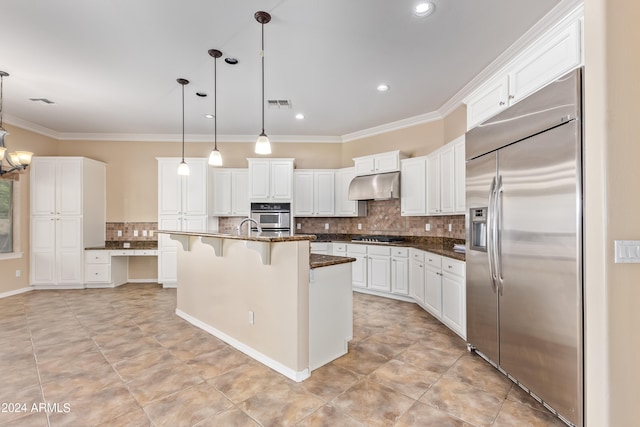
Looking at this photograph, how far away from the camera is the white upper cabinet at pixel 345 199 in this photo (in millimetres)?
5707

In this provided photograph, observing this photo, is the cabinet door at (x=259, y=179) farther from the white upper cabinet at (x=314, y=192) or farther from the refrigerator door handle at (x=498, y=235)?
the refrigerator door handle at (x=498, y=235)

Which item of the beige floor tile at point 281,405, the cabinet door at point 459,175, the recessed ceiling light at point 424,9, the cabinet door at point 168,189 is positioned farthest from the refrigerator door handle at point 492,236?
the cabinet door at point 168,189

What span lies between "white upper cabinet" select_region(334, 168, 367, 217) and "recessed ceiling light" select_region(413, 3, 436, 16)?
3323 mm

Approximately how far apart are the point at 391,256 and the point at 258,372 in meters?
2.94

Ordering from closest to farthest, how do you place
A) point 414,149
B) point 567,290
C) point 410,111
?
1. point 567,290
2. point 410,111
3. point 414,149

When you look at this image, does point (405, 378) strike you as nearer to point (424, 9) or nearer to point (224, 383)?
point (224, 383)

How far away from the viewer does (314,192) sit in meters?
5.96

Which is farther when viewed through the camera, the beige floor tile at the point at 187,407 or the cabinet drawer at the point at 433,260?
the cabinet drawer at the point at 433,260

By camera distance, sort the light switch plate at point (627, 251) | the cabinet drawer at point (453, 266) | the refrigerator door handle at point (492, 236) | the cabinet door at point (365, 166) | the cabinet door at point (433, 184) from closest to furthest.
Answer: the light switch plate at point (627, 251)
the refrigerator door handle at point (492, 236)
the cabinet drawer at point (453, 266)
the cabinet door at point (433, 184)
the cabinet door at point (365, 166)

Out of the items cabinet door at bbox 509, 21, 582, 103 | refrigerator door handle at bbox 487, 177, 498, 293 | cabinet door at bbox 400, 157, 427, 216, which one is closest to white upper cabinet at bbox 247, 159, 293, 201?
cabinet door at bbox 400, 157, 427, 216

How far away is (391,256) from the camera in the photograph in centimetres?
486

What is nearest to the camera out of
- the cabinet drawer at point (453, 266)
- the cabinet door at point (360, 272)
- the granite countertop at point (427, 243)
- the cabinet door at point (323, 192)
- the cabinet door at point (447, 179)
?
the cabinet drawer at point (453, 266)

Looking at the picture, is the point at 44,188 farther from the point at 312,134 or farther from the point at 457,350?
the point at 457,350

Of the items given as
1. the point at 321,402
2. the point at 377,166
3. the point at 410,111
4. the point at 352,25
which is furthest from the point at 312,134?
the point at 321,402
